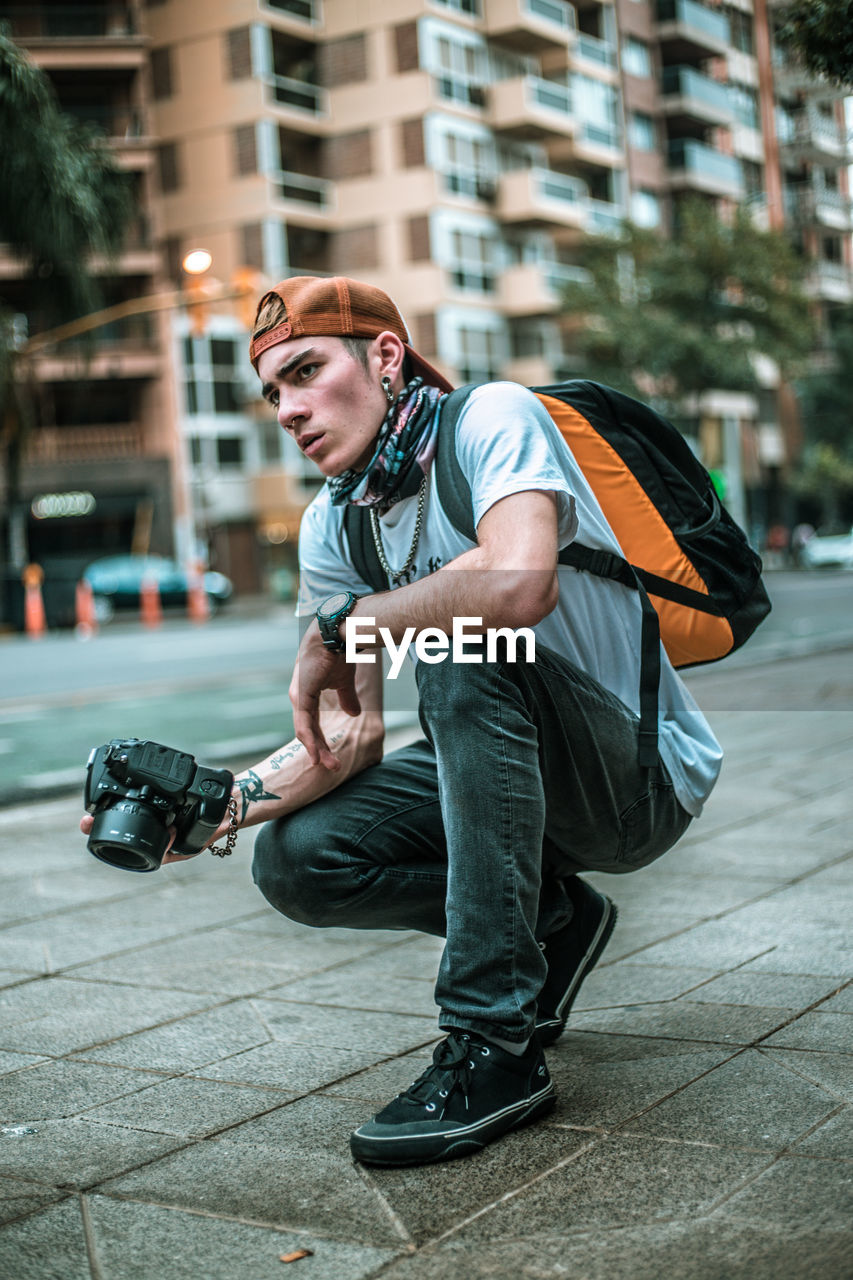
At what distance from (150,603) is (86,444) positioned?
475 inches

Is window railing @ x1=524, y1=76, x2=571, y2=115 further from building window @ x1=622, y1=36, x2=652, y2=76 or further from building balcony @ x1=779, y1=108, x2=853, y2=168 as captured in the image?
building balcony @ x1=779, y1=108, x2=853, y2=168

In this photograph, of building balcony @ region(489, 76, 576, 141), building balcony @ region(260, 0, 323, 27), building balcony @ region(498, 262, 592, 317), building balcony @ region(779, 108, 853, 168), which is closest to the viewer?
building balcony @ region(779, 108, 853, 168)

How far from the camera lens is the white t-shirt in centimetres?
237

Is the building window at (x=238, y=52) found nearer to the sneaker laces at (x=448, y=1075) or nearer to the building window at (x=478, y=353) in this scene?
the building window at (x=478, y=353)

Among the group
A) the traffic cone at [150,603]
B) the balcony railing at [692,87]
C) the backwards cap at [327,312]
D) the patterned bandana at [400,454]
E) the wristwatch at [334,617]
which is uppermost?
the balcony railing at [692,87]

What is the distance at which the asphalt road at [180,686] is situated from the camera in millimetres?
8453

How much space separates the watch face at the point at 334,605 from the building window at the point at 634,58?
38484mm

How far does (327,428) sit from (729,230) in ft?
112

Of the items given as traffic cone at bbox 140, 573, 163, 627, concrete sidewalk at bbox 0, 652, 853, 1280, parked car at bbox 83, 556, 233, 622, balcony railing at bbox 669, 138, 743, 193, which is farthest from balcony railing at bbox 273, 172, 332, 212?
concrete sidewalk at bbox 0, 652, 853, 1280

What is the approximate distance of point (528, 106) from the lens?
138ft

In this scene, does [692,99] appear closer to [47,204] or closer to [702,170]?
[702,170]

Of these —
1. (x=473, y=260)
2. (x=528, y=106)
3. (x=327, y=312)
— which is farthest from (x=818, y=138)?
(x=528, y=106)

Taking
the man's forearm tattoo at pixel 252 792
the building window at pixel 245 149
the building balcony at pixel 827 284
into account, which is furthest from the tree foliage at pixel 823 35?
the building window at pixel 245 149

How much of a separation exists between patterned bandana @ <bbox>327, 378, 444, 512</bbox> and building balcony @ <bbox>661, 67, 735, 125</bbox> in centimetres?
2014
